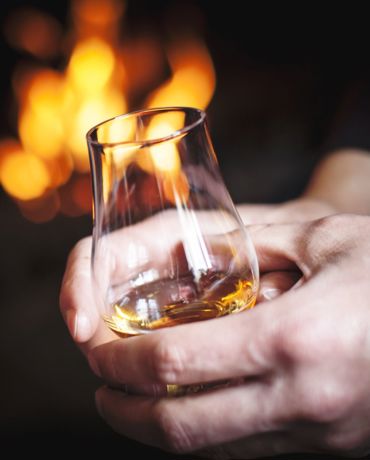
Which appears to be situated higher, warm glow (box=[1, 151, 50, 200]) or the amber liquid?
the amber liquid

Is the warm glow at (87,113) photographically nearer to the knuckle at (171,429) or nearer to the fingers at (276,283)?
the fingers at (276,283)

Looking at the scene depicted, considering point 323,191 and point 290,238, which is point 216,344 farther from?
point 323,191

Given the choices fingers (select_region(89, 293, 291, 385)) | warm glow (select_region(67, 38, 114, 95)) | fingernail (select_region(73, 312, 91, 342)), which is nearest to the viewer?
fingers (select_region(89, 293, 291, 385))

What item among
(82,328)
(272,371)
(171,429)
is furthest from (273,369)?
(82,328)

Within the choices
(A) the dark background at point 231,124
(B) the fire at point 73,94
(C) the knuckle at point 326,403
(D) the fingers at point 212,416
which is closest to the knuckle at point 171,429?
(D) the fingers at point 212,416

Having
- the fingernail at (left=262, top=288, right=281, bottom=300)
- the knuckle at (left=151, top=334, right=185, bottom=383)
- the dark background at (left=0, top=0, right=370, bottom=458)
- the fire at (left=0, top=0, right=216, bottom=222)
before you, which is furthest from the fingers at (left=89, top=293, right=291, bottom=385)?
the fire at (left=0, top=0, right=216, bottom=222)

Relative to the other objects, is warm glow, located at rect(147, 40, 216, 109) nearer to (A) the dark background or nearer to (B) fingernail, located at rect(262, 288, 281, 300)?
(A) the dark background

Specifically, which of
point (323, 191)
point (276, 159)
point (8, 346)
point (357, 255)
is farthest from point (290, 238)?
point (276, 159)
